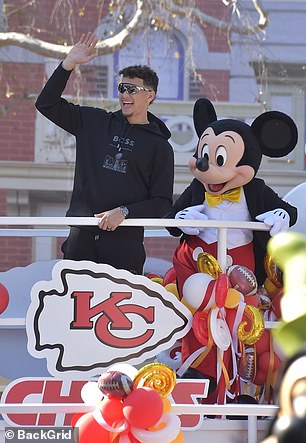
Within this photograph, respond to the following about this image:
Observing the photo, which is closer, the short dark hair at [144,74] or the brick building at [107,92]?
the short dark hair at [144,74]

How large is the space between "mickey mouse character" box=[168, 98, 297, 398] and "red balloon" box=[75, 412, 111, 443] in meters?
0.67

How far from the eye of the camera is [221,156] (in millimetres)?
5148

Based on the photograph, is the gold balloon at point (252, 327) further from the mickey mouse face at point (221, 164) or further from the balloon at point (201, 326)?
the mickey mouse face at point (221, 164)

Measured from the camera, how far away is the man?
512 centimetres

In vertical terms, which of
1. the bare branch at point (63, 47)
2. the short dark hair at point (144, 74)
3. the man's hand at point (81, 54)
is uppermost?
the bare branch at point (63, 47)

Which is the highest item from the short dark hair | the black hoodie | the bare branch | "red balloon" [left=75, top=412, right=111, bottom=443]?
the bare branch

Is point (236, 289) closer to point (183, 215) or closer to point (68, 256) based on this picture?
point (183, 215)

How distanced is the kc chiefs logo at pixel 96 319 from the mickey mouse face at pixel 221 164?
622 mm

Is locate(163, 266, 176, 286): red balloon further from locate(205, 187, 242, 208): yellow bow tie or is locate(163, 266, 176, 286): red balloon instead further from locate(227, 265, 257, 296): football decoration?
locate(227, 265, 257, 296): football decoration

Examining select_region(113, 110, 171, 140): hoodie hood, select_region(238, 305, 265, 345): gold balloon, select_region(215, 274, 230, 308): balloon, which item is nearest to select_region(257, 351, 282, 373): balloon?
select_region(238, 305, 265, 345): gold balloon

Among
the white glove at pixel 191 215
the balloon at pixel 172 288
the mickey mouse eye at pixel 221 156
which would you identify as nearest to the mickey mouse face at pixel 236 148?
the mickey mouse eye at pixel 221 156

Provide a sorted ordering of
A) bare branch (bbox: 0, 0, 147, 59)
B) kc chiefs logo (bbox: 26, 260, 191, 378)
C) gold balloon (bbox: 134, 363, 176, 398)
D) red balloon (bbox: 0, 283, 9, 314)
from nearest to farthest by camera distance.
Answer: gold balloon (bbox: 134, 363, 176, 398)
kc chiefs logo (bbox: 26, 260, 191, 378)
red balloon (bbox: 0, 283, 9, 314)
bare branch (bbox: 0, 0, 147, 59)

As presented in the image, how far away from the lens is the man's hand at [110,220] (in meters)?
4.76

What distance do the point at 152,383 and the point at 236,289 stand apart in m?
0.58
